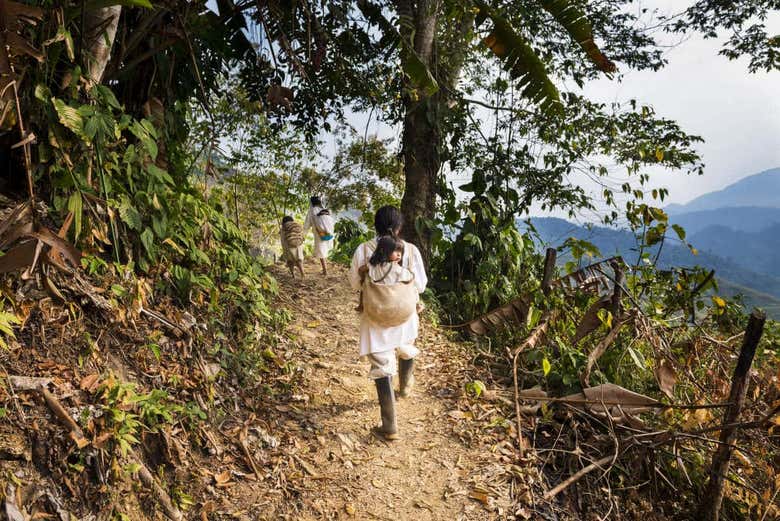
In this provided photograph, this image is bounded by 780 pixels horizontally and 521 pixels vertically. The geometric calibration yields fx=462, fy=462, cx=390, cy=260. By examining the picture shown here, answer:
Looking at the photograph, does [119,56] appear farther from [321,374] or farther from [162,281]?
[321,374]

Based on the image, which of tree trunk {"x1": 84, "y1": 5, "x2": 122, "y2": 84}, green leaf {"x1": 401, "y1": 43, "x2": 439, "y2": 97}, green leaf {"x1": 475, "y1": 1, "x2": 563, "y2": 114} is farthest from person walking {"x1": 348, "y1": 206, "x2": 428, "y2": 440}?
green leaf {"x1": 475, "y1": 1, "x2": 563, "y2": 114}

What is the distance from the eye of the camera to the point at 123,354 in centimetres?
310

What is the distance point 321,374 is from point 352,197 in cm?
806

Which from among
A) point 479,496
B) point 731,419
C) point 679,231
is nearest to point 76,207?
point 479,496

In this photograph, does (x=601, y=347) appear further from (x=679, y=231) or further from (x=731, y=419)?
(x=679, y=231)

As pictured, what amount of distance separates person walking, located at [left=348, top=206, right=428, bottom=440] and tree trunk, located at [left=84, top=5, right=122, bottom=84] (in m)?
2.23

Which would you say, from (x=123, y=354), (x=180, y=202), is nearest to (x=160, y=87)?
(x=180, y=202)

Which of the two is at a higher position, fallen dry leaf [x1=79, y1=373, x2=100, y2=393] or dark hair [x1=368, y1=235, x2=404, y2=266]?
dark hair [x1=368, y1=235, x2=404, y2=266]

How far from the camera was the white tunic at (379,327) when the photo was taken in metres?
3.66

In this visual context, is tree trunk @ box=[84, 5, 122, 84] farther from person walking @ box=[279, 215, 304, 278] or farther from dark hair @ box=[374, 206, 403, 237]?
person walking @ box=[279, 215, 304, 278]

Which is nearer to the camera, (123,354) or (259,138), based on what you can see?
(123,354)

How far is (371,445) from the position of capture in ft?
12.5

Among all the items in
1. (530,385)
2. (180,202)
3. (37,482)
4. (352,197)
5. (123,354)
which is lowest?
(530,385)

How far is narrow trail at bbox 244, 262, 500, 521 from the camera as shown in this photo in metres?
3.27
